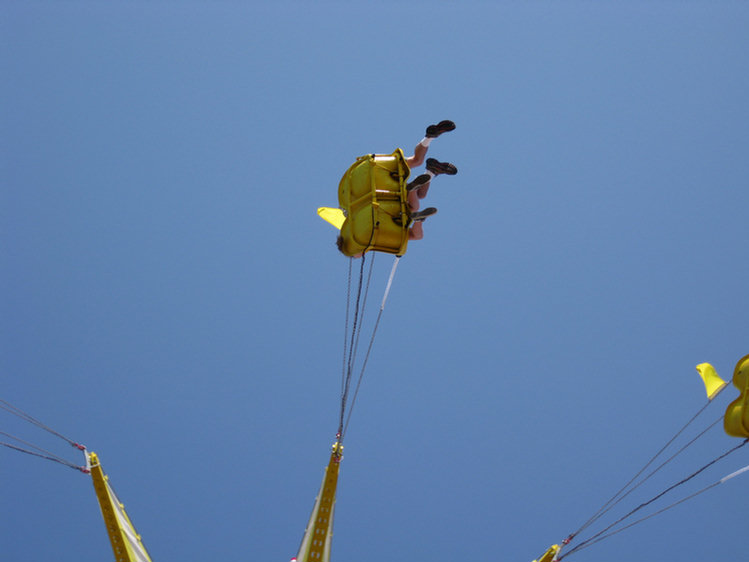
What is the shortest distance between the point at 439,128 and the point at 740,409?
950 cm

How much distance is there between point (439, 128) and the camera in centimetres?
1322

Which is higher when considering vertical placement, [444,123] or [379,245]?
[444,123]

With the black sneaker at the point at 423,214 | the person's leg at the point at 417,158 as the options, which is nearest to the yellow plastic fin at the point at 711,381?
the black sneaker at the point at 423,214

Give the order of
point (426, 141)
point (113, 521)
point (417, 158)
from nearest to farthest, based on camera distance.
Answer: point (426, 141) < point (417, 158) < point (113, 521)

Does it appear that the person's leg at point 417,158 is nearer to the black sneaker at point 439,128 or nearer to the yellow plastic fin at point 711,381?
the black sneaker at point 439,128

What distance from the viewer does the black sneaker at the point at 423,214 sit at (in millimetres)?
13836

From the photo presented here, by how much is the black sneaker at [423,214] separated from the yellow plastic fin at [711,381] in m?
8.16

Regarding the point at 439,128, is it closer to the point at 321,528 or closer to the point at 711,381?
the point at 711,381

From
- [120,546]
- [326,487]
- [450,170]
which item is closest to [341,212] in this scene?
[450,170]

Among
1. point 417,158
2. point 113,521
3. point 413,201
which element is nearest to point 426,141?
point 417,158

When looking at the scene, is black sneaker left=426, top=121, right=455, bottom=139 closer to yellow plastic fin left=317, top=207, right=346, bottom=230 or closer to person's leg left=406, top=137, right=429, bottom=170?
person's leg left=406, top=137, right=429, bottom=170

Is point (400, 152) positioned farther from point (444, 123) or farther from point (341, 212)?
point (341, 212)

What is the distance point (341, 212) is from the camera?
17344 mm

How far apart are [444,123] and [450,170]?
1031 mm
